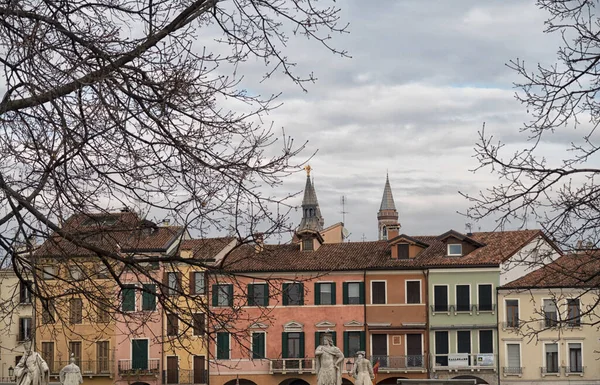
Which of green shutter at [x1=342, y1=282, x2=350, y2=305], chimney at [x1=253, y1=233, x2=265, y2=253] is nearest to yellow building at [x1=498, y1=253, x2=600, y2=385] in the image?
green shutter at [x1=342, y1=282, x2=350, y2=305]

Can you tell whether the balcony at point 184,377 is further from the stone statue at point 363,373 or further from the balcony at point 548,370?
the stone statue at point 363,373

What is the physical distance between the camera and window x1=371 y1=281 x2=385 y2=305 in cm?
5706

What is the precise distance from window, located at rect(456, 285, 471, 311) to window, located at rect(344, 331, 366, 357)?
481 cm

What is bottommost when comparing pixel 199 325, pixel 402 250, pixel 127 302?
pixel 199 325

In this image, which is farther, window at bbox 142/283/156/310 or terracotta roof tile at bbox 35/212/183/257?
window at bbox 142/283/156/310

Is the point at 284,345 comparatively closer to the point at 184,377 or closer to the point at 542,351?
the point at 184,377

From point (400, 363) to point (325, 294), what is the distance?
5.08 m

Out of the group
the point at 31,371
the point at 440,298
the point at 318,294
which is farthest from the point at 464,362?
the point at 31,371

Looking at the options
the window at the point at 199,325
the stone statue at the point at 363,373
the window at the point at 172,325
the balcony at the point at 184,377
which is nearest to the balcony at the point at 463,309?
the balcony at the point at 184,377

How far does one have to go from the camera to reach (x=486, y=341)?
5534 cm

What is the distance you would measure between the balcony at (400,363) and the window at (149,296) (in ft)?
149

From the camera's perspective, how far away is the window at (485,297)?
55406 mm

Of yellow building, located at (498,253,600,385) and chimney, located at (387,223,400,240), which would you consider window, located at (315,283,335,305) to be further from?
yellow building, located at (498,253,600,385)

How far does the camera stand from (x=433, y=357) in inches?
2180
